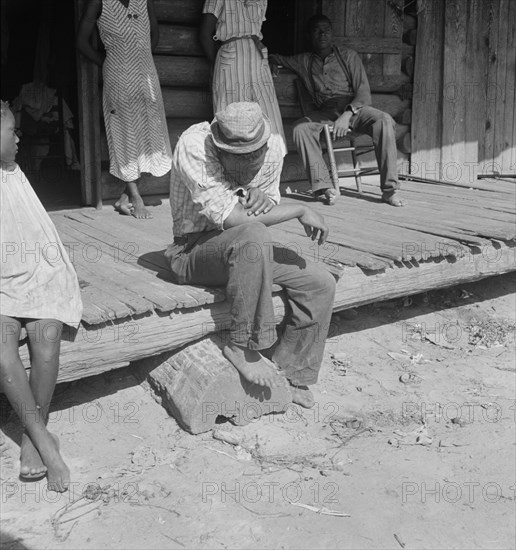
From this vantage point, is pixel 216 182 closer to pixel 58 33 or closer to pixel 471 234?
pixel 471 234

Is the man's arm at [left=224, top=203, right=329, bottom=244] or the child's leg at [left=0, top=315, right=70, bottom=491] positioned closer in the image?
the child's leg at [left=0, top=315, right=70, bottom=491]

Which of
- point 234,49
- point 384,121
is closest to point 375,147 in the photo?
point 384,121

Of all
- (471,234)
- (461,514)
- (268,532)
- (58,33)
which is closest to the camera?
(268,532)

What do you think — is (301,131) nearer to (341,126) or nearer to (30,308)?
(341,126)

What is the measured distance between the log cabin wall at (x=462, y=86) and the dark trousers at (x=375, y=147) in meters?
1.49

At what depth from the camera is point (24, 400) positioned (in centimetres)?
319

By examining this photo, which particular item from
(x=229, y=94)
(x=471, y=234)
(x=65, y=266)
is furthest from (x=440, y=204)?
(x=65, y=266)

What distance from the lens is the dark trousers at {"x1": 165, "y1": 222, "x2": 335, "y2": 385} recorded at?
3592 millimetres

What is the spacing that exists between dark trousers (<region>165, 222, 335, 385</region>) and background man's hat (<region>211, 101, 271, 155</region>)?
39cm

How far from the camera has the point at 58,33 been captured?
8367mm

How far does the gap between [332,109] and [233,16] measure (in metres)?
1.27

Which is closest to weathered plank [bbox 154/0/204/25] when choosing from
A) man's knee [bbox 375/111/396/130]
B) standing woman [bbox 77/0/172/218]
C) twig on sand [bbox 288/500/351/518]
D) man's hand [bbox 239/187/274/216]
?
standing woman [bbox 77/0/172/218]

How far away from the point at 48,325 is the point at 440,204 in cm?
426

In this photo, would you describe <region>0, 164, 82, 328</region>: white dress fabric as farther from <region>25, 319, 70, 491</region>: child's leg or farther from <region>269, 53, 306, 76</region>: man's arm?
<region>269, 53, 306, 76</region>: man's arm
